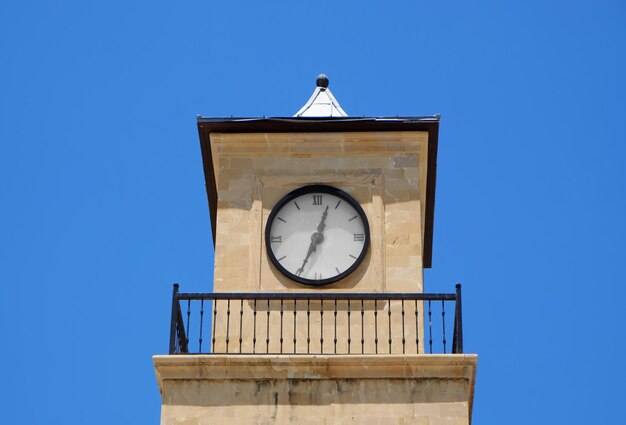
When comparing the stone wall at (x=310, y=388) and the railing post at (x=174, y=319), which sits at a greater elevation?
the railing post at (x=174, y=319)

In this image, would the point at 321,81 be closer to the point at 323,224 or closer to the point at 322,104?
the point at 322,104

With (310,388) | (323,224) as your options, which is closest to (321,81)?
(323,224)

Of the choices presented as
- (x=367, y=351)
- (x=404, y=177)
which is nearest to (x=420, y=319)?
(x=367, y=351)

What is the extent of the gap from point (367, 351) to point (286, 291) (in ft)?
4.50

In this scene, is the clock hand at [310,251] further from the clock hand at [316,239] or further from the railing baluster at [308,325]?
the railing baluster at [308,325]

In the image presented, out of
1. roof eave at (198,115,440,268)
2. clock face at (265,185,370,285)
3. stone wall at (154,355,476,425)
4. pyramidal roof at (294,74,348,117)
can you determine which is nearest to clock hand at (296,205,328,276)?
clock face at (265,185,370,285)

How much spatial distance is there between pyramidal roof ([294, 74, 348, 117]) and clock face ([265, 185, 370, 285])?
1420mm

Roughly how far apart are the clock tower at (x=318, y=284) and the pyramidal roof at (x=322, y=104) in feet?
0.10

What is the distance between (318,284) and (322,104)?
10.4ft

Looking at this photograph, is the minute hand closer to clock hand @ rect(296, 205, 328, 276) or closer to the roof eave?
clock hand @ rect(296, 205, 328, 276)

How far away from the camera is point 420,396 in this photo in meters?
21.9

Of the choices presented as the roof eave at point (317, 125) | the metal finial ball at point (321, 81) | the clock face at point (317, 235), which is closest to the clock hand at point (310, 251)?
the clock face at point (317, 235)

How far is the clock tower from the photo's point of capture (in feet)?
72.0

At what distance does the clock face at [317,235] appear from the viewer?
2411 cm
